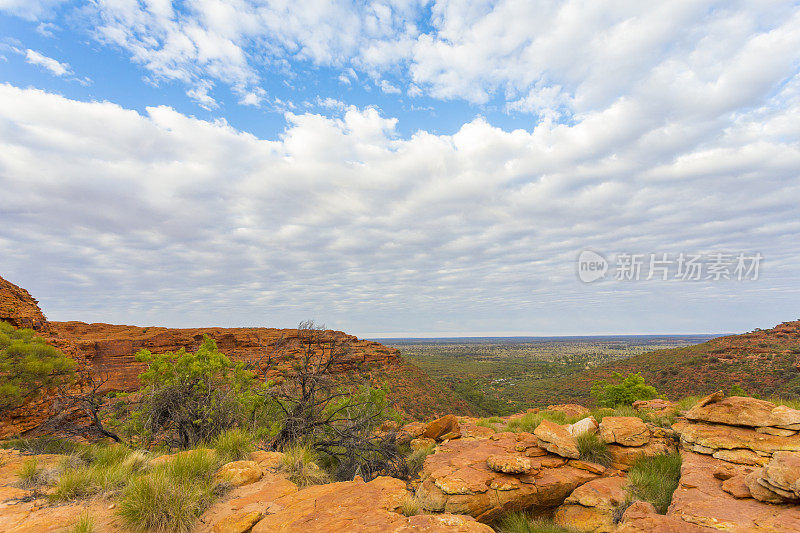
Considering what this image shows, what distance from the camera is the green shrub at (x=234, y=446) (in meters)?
7.38

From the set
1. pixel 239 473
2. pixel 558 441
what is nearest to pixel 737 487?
pixel 558 441

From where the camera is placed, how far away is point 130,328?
4806cm

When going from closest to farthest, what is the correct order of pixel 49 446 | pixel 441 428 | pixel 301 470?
pixel 301 470 → pixel 49 446 → pixel 441 428

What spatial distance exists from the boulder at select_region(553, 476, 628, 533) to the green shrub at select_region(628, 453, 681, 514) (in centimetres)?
27

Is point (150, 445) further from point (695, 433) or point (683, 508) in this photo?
point (695, 433)

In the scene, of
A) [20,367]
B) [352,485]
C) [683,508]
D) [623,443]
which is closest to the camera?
[683,508]

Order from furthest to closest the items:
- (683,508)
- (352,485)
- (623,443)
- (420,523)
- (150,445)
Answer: (150,445)
(623,443)
(352,485)
(683,508)
(420,523)

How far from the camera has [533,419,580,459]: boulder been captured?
25.5ft

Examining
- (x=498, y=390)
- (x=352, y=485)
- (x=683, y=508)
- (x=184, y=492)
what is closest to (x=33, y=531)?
(x=184, y=492)

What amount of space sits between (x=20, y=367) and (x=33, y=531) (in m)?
12.4

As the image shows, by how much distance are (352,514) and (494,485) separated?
11.5 ft

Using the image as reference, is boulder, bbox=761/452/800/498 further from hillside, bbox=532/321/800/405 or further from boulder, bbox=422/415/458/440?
hillside, bbox=532/321/800/405

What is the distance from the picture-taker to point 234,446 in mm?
7652

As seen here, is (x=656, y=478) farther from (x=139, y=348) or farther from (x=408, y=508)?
(x=139, y=348)
